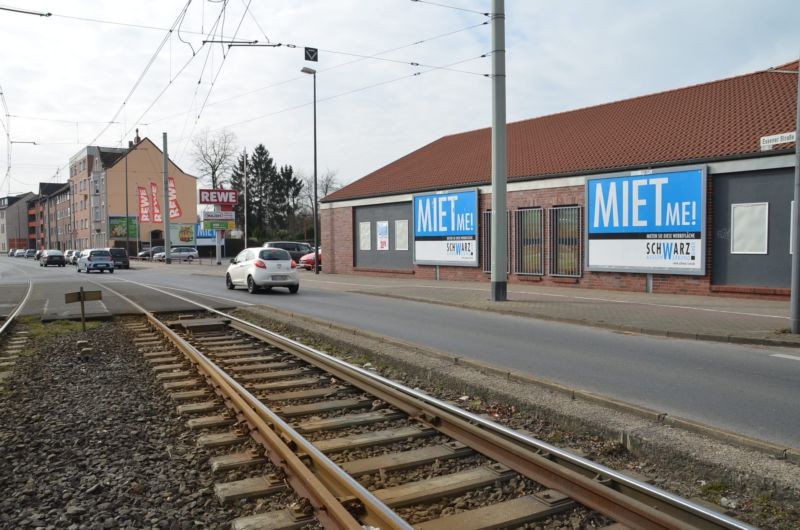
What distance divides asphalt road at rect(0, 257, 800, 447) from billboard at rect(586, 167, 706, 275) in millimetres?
6884

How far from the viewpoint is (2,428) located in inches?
244

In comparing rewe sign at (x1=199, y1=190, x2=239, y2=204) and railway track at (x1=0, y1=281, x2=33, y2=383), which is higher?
rewe sign at (x1=199, y1=190, x2=239, y2=204)

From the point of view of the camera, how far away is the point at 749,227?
57.3ft

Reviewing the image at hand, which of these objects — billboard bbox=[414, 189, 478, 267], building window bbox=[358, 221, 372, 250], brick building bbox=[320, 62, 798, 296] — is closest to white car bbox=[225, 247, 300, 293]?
billboard bbox=[414, 189, 478, 267]

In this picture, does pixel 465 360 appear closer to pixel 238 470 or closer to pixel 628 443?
pixel 628 443

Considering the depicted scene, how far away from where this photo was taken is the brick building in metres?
17.5

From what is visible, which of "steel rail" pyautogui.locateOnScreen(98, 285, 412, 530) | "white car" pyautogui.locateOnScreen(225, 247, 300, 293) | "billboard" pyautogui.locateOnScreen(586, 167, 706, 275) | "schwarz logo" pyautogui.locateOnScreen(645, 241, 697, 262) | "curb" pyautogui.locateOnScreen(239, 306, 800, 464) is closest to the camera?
"steel rail" pyautogui.locateOnScreen(98, 285, 412, 530)

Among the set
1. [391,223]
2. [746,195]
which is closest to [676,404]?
[746,195]

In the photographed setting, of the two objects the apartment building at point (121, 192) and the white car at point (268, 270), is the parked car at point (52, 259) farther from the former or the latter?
the white car at point (268, 270)

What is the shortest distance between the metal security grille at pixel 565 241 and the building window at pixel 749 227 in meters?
5.06

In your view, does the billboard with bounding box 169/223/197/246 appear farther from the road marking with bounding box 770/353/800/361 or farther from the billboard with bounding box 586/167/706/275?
the road marking with bounding box 770/353/800/361

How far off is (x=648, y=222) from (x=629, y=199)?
0.96 metres

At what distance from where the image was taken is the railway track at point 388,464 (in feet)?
13.1

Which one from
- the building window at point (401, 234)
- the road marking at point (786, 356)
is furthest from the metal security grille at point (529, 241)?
the road marking at point (786, 356)
